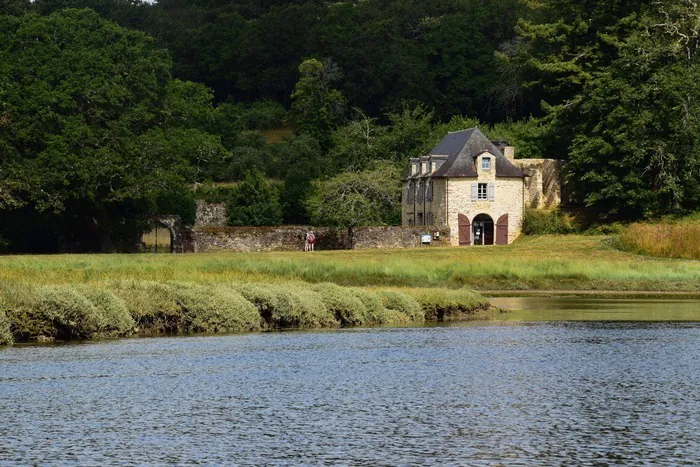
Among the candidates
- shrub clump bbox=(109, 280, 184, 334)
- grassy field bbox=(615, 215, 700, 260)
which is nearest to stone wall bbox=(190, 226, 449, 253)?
grassy field bbox=(615, 215, 700, 260)

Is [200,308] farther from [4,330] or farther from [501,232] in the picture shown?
[501,232]

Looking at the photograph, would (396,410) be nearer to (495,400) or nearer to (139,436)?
(495,400)

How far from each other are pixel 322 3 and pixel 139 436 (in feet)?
464

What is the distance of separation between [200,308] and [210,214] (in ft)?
188

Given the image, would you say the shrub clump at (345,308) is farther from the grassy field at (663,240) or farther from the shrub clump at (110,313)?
the grassy field at (663,240)

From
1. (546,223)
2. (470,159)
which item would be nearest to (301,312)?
(546,223)

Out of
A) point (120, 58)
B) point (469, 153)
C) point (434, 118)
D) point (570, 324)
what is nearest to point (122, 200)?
point (120, 58)

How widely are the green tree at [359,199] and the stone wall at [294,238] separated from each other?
162 centimetres

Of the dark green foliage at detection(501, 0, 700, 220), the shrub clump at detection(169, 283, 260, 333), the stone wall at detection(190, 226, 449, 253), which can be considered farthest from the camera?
the stone wall at detection(190, 226, 449, 253)

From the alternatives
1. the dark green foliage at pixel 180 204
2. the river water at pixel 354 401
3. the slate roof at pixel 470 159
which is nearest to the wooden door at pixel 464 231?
the slate roof at pixel 470 159

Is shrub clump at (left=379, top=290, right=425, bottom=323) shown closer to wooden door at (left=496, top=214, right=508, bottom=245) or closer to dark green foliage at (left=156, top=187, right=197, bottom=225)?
dark green foliage at (left=156, top=187, right=197, bottom=225)

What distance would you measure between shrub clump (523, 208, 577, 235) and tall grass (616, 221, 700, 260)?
11.3m

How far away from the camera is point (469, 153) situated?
286 feet

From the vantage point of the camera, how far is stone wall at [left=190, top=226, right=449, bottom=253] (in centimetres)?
8200
